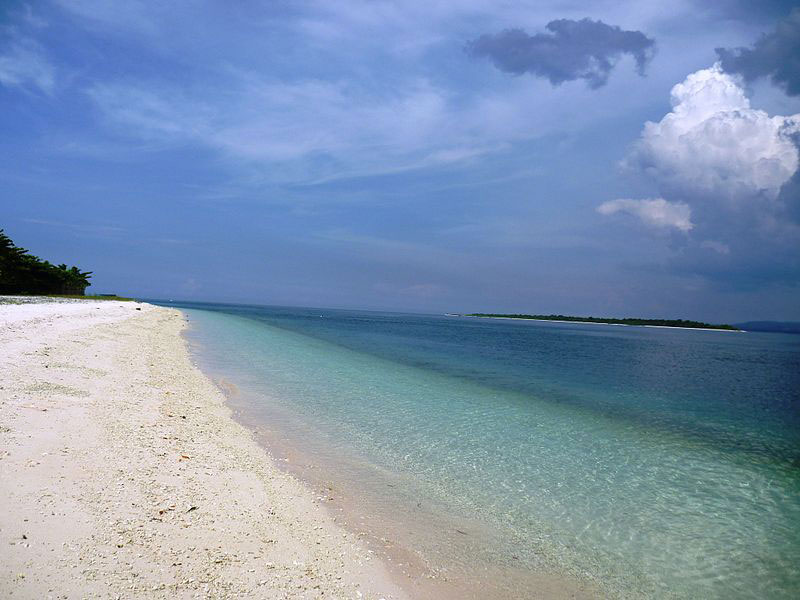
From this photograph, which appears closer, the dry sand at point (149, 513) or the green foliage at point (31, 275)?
the dry sand at point (149, 513)

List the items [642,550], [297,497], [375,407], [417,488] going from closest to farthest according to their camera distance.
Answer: [642,550] < [297,497] < [417,488] < [375,407]

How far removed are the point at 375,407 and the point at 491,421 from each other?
12.2ft

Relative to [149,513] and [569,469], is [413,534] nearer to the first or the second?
[149,513]

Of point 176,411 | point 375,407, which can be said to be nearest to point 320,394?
point 375,407

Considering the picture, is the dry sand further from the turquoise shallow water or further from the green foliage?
the green foliage

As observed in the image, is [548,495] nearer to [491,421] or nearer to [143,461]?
[491,421]

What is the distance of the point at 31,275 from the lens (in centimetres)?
6562

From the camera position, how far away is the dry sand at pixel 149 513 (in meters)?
4.21

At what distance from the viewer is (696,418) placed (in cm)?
1702

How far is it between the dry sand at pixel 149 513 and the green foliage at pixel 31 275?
6582 centimetres

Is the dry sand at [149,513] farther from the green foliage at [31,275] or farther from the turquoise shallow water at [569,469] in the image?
the green foliage at [31,275]

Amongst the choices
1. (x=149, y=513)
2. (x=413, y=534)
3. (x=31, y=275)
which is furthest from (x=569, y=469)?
(x=31, y=275)

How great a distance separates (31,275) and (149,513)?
79561 mm

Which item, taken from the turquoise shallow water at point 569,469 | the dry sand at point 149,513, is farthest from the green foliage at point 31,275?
the dry sand at point 149,513
